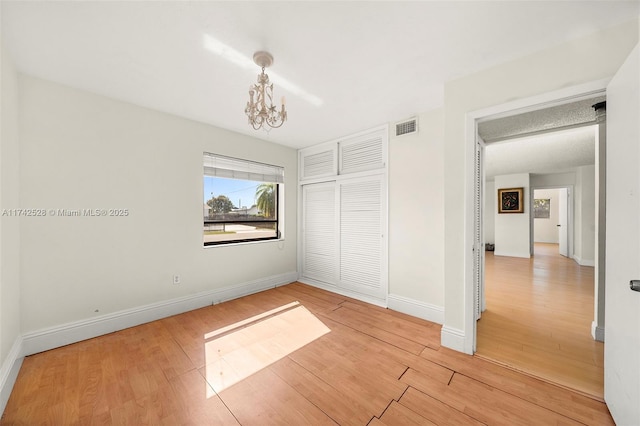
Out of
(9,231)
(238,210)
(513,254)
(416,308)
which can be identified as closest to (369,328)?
(416,308)

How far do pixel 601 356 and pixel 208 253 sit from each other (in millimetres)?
4335

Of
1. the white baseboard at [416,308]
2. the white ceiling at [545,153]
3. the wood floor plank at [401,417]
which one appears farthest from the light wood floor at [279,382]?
the white ceiling at [545,153]

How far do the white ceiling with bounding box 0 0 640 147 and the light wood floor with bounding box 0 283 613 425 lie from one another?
8.38ft

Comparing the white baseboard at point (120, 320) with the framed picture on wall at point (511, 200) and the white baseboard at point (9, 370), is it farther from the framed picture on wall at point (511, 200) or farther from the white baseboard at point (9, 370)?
the framed picture on wall at point (511, 200)

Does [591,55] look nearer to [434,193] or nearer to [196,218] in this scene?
[434,193]

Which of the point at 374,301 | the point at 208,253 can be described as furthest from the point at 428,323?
the point at 208,253

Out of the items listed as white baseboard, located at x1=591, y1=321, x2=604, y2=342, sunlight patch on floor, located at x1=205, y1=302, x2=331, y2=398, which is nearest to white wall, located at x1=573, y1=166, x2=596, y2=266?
white baseboard, located at x1=591, y1=321, x2=604, y2=342

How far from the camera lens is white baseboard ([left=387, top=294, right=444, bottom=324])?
2.83m

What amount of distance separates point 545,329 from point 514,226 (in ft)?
18.7

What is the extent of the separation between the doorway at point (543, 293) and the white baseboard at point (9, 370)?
360 centimetres

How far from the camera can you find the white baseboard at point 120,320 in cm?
221

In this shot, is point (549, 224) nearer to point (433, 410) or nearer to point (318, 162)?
point (318, 162)

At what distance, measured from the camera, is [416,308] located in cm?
301

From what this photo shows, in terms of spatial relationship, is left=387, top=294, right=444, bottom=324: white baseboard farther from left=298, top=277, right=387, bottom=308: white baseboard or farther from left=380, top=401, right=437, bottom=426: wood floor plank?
left=380, top=401, right=437, bottom=426: wood floor plank
